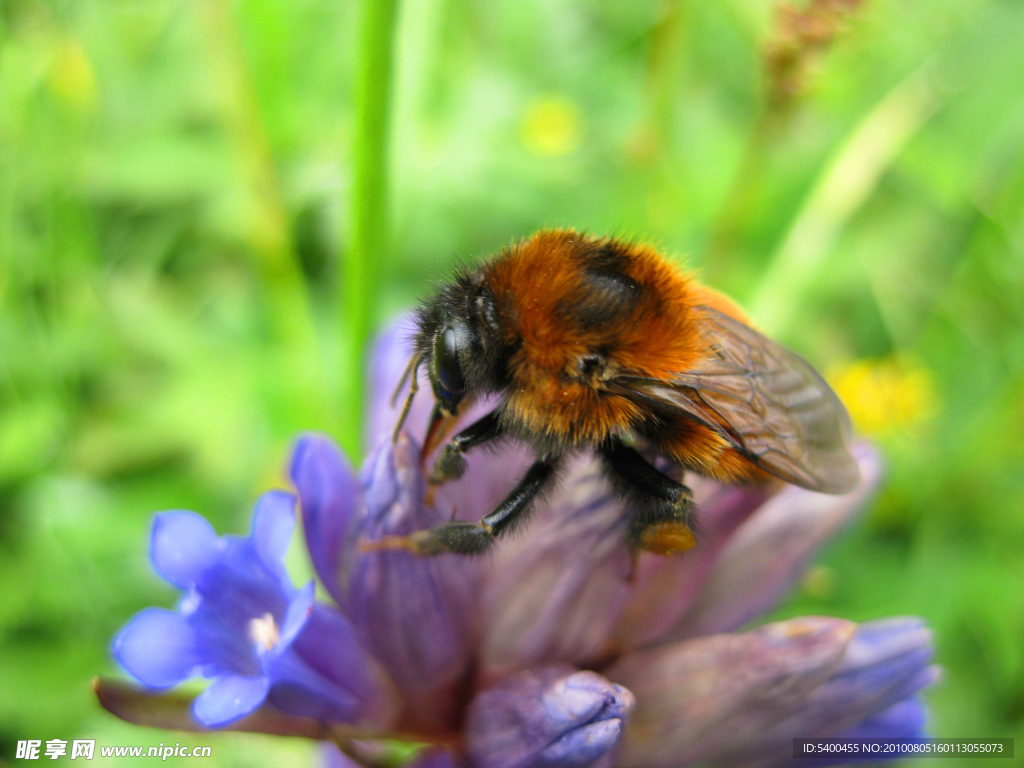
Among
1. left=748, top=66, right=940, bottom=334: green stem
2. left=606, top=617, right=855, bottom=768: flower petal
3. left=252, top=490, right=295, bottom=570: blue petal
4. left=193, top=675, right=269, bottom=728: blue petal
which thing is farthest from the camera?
left=748, top=66, right=940, bottom=334: green stem

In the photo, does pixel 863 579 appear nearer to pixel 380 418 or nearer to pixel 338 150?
pixel 380 418

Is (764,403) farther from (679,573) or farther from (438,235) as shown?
(438,235)

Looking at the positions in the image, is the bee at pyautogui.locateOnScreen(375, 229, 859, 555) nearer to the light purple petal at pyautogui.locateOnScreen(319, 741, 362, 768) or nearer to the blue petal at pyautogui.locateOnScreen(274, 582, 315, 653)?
the blue petal at pyautogui.locateOnScreen(274, 582, 315, 653)

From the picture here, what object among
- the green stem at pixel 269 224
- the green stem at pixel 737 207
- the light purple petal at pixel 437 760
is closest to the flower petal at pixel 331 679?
the light purple petal at pixel 437 760

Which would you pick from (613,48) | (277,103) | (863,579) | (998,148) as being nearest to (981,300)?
(998,148)

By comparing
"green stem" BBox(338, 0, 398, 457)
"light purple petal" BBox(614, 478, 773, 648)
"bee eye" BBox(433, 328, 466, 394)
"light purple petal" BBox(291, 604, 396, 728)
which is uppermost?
"green stem" BBox(338, 0, 398, 457)

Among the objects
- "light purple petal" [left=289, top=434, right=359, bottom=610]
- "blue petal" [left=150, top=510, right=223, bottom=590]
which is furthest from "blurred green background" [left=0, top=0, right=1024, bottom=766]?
"blue petal" [left=150, top=510, right=223, bottom=590]
